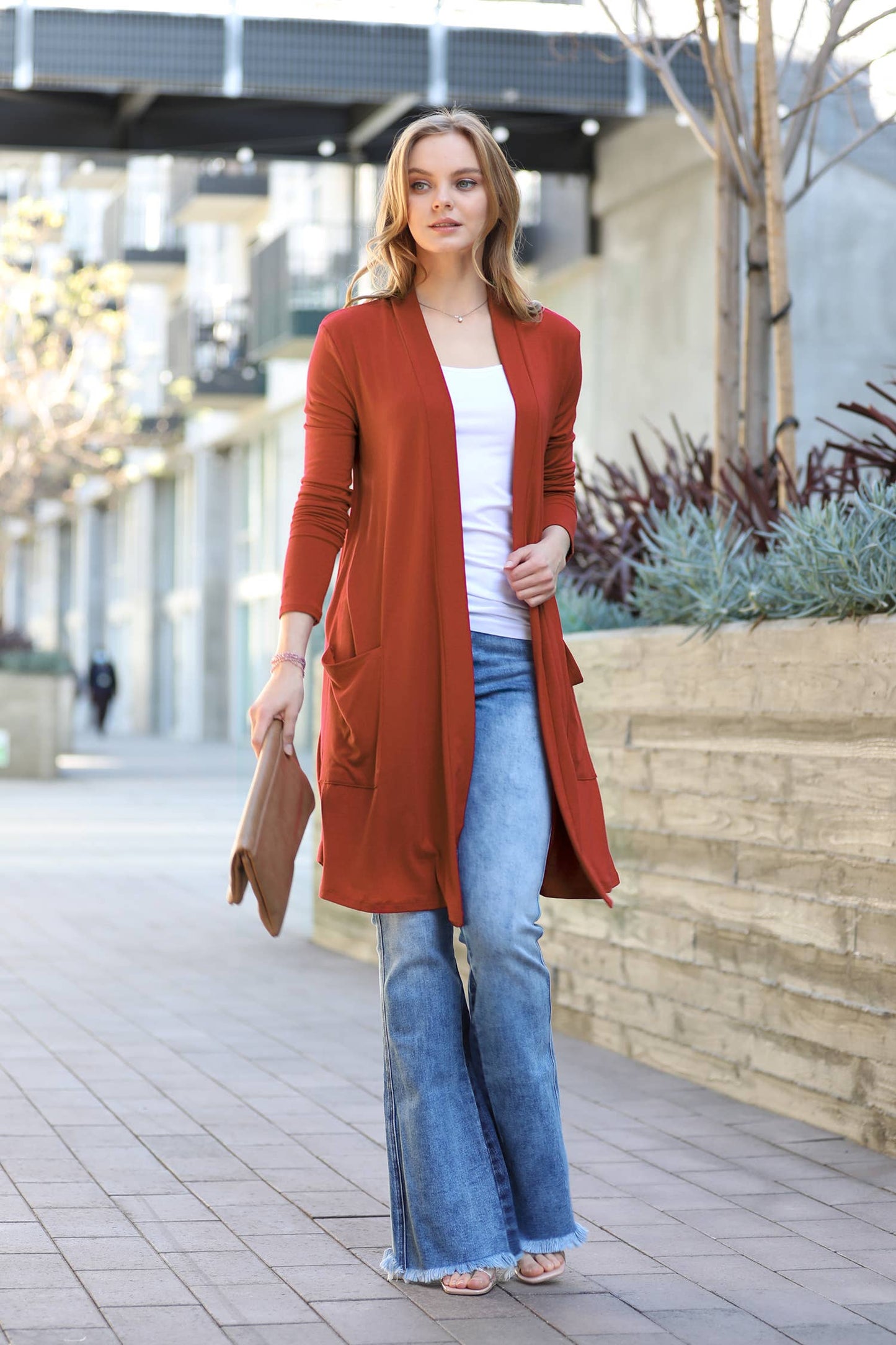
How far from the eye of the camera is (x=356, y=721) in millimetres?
3439

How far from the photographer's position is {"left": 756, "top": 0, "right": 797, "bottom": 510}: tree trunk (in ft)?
21.8

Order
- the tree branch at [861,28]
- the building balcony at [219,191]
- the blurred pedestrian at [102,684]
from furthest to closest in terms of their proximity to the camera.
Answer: the blurred pedestrian at [102,684], the building balcony at [219,191], the tree branch at [861,28]

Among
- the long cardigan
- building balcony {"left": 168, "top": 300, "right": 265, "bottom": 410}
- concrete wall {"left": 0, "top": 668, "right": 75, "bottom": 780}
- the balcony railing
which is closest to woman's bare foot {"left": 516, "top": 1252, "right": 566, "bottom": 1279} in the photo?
the long cardigan

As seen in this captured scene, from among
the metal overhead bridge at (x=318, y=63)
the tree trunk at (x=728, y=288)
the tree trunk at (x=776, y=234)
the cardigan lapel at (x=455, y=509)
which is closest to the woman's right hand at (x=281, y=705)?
the cardigan lapel at (x=455, y=509)

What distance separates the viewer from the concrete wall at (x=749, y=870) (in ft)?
15.4

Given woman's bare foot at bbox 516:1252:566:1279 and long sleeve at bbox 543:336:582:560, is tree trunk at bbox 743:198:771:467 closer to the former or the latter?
long sleeve at bbox 543:336:582:560

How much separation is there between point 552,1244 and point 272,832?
94 centimetres

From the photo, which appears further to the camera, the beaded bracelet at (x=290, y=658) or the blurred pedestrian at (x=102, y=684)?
the blurred pedestrian at (x=102, y=684)

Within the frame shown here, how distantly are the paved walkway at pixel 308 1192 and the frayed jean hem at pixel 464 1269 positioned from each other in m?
0.04

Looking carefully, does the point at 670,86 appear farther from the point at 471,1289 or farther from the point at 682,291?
the point at 682,291

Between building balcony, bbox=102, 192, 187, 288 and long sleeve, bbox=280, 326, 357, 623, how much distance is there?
3395 centimetres

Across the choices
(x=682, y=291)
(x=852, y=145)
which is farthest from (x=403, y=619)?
(x=682, y=291)

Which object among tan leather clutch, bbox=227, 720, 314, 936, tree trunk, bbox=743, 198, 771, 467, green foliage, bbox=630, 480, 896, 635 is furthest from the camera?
tree trunk, bbox=743, 198, 771, 467

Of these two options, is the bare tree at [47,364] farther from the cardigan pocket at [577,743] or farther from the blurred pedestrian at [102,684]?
the cardigan pocket at [577,743]
